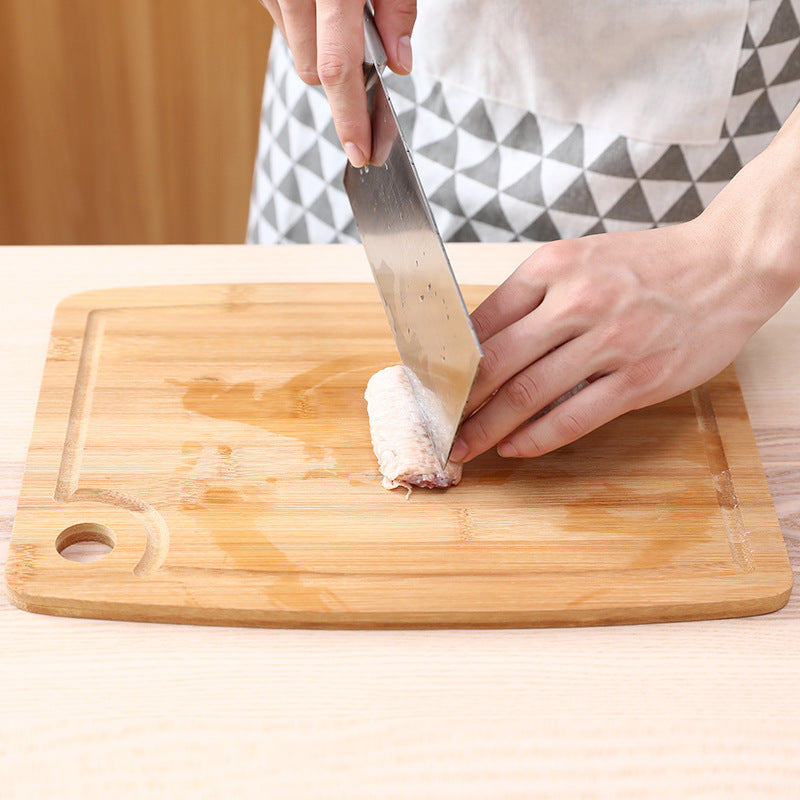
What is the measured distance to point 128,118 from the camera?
2.59m

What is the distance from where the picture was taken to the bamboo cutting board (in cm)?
97

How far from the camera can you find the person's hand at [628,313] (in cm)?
109

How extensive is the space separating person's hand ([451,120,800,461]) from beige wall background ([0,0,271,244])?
166 centimetres

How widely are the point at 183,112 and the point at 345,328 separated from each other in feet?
4.99

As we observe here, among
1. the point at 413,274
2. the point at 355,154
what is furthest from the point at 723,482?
the point at 355,154

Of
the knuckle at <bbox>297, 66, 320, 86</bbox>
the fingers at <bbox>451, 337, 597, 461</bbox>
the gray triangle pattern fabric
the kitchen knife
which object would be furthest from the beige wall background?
the fingers at <bbox>451, 337, 597, 461</bbox>

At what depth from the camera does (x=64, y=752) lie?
32.5 inches

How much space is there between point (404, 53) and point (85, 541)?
0.76 metres

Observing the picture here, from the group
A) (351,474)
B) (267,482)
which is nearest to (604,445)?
(351,474)

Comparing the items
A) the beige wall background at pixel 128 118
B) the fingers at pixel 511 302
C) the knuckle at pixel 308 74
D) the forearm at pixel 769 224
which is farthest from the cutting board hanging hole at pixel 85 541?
the beige wall background at pixel 128 118

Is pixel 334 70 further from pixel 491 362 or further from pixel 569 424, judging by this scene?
pixel 569 424

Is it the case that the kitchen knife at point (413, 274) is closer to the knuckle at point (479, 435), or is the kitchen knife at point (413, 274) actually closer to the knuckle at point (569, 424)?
the knuckle at point (479, 435)

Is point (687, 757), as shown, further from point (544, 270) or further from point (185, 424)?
point (185, 424)

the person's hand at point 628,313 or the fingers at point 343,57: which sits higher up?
the fingers at point 343,57
